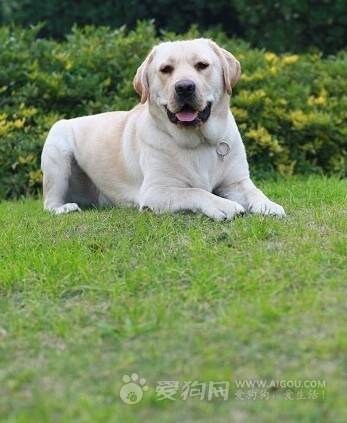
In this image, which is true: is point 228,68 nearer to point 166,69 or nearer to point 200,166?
point 166,69

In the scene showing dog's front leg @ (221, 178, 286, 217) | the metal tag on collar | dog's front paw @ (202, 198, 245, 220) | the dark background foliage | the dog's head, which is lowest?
the dark background foliage

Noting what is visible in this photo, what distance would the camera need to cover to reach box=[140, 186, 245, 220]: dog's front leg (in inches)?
208

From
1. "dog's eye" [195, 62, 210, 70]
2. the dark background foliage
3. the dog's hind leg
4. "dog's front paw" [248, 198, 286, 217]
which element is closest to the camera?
"dog's front paw" [248, 198, 286, 217]

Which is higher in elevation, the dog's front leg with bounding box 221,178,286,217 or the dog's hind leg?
the dog's front leg with bounding box 221,178,286,217

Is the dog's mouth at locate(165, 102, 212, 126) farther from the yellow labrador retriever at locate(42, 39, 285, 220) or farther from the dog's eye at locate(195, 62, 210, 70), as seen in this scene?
the dog's eye at locate(195, 62, 210, 70)

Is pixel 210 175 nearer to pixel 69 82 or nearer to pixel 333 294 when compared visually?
pixel 333 294

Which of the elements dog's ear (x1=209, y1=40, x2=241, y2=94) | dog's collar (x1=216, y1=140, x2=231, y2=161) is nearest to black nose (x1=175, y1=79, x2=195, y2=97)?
dog's ear (x1=209, y1=40, x2=241, y2=94)

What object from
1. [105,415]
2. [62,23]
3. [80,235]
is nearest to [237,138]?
[80,235]

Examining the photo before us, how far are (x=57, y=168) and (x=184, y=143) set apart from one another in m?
1.35

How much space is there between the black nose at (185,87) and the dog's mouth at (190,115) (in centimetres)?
11

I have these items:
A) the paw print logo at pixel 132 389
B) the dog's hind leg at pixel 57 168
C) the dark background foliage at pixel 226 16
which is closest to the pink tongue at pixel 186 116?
the dog's hind leg at pixel 57 168

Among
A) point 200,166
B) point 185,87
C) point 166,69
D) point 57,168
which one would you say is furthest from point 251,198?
point 57,168

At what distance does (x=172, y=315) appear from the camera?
3.67 meters

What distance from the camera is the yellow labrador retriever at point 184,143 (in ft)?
18.1
